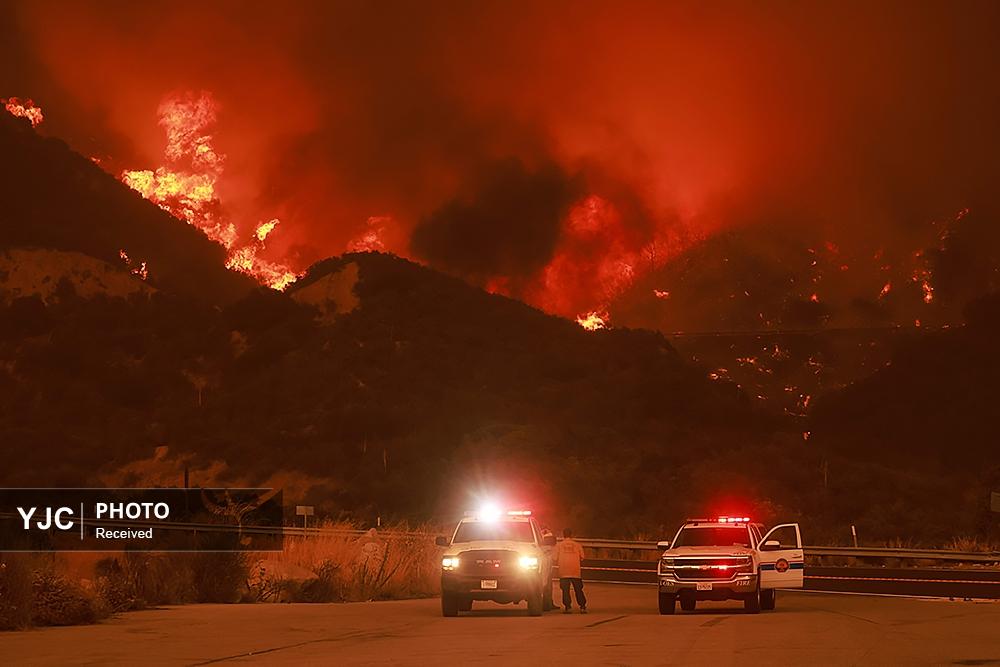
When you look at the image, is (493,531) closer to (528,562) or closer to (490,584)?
(528,562)

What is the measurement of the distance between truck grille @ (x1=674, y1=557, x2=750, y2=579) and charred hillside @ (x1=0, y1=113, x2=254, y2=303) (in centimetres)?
11382

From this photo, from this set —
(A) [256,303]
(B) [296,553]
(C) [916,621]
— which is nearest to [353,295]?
(A) [256,303]

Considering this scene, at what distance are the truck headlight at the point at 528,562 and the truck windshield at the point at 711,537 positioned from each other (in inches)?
151

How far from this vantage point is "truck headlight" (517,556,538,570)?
2931cm

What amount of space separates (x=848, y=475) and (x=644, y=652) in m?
72.7

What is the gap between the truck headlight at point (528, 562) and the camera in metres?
29.3

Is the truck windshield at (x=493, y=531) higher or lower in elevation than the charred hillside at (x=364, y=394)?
lower

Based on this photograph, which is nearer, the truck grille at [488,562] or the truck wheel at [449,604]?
the truck wheel at [449,604]

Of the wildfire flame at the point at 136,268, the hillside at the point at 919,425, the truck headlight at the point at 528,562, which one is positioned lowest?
the truck headlight at the point at 528,562

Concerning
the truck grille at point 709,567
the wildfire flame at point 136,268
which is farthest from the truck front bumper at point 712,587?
the wildfire flame at point 136,268

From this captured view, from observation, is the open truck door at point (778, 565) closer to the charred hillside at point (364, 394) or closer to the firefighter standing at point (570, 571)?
the firefighter standing at point (570, 571)

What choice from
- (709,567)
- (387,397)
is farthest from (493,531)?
(387,397)

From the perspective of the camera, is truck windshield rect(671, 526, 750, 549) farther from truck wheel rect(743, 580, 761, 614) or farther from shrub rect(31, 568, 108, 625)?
shrub rect(31, 568, 108, 625)

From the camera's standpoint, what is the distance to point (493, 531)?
102 ft
